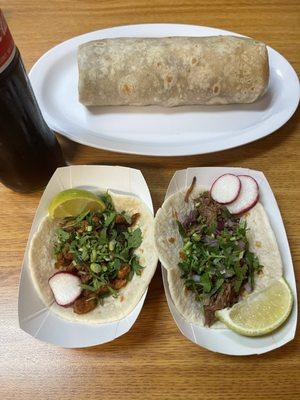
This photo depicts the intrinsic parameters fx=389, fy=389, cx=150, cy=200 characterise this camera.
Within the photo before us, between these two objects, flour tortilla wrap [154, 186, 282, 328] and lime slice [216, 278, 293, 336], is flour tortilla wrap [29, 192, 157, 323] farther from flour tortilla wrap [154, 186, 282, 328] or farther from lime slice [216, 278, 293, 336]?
lime slice [216, 278, 293, 336]

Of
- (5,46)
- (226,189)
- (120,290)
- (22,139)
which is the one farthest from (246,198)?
(5,46)

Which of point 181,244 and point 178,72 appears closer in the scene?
point 181,244

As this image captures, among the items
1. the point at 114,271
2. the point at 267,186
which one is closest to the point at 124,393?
the point at 114,271

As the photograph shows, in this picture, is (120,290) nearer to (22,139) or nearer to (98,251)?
(98,251)

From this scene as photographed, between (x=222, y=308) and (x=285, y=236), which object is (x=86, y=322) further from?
(x=285, y=236)

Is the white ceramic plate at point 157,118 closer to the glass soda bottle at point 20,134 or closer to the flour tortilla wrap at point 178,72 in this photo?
the flour tortilla wrap at point 178,72
